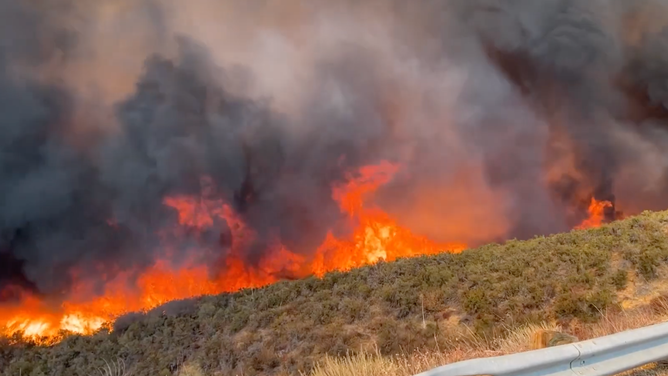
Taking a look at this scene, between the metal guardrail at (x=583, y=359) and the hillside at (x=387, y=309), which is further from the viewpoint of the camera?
the hillside at (x=387, y=309)

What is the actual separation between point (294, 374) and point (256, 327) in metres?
5.84

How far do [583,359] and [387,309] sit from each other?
12.5 meters

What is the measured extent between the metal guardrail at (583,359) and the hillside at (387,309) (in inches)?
246

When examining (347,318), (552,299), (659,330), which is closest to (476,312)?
(552,299)

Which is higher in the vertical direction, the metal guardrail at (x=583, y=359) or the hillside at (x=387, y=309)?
the hillside at (x=387, y=309)

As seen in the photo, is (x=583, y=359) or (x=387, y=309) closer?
(x=583, y=359)

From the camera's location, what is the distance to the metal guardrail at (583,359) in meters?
4.32

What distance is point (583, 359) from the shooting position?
4934 mm

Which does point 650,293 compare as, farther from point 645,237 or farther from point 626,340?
point 626,340

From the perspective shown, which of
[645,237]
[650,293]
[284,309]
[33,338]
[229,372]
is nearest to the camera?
[650,293]

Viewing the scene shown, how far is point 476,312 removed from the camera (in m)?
15.1

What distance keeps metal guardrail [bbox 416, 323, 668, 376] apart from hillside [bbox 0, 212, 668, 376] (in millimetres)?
6254

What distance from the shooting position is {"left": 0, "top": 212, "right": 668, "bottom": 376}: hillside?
14.2 m

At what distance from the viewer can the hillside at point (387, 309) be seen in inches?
557
